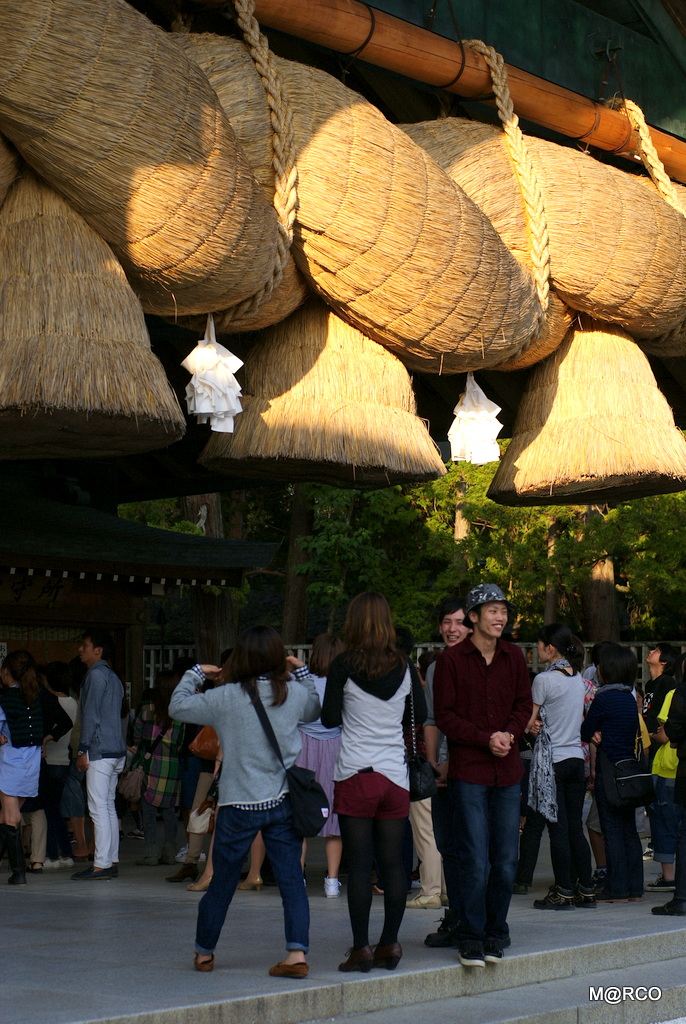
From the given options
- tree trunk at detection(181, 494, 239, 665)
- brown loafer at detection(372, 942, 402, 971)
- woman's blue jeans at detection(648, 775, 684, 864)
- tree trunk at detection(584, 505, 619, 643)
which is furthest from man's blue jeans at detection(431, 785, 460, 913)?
tree trunk at detection(584, 505, 619, 643)

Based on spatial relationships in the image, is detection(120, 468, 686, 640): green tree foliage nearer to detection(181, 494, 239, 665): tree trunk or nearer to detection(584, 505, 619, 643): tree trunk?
detection(584, 505, 619, 643): tree trunk

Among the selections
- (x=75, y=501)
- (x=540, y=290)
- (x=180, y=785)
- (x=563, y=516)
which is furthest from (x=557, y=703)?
(x=563, y=516)

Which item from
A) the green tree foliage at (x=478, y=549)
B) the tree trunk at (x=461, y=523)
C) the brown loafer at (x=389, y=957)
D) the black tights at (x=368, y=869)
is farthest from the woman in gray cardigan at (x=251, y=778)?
the tree trunk at (x=461, y=523)

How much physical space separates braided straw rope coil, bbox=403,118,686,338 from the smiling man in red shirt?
1.76m

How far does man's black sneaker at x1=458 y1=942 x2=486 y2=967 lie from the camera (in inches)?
200

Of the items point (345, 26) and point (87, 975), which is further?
point (345, 26)

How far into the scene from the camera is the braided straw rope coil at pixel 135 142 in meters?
4.31

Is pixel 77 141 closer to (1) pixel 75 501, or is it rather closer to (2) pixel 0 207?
(2) pixel 0 207

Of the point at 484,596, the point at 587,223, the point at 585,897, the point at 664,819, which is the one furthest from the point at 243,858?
the point at 664,819

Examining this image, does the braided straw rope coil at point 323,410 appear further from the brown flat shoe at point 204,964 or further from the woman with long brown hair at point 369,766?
the brown flat shoe at point 204,964

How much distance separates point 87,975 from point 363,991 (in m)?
1.11

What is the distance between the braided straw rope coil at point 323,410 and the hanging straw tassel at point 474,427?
66cm

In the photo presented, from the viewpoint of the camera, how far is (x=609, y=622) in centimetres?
2127

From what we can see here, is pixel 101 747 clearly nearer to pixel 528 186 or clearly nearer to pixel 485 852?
pixel 485 852
